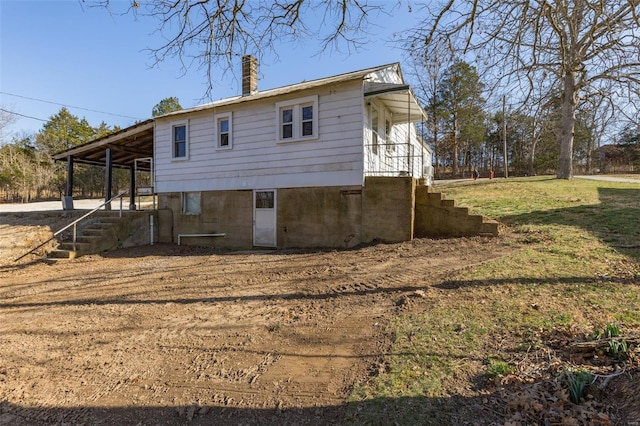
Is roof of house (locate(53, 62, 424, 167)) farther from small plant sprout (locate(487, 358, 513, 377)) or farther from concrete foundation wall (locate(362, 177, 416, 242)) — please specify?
small plant sprout (locate(487, 358, 513, 377))

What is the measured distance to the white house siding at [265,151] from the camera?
9180 millimetres

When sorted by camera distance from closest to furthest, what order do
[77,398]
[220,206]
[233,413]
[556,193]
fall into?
1. [233,413]
2. [77,398]
3. [220,206]
4. [556,193]

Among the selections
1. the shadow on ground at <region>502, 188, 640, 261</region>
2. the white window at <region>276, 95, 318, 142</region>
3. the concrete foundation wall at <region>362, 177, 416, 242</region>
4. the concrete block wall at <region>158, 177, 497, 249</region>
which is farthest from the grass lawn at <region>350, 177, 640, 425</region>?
the white window at <region>276, 95, 318, 142</region>

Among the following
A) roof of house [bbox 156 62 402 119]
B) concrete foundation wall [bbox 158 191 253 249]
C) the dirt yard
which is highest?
roof of house [bbox 156 62 402 119]

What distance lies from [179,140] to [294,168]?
5.31 m

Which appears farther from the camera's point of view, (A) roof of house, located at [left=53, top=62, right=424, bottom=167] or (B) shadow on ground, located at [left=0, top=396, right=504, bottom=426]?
(A) roof of house, located at [left=53, top=62, right=424, bottom=167]

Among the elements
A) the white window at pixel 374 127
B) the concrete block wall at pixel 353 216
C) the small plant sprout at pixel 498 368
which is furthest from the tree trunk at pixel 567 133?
the small plant sprout at pixel 498 368

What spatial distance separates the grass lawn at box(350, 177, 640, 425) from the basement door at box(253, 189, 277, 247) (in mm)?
6282

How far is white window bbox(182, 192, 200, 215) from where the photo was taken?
39.9 ft

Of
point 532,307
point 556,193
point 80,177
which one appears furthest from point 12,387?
point 80,177

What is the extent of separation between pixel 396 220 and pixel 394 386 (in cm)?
616

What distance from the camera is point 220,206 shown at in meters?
11.6

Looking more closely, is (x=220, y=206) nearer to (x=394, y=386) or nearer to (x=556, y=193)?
(x=394, y=386)

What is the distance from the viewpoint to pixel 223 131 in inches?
456
